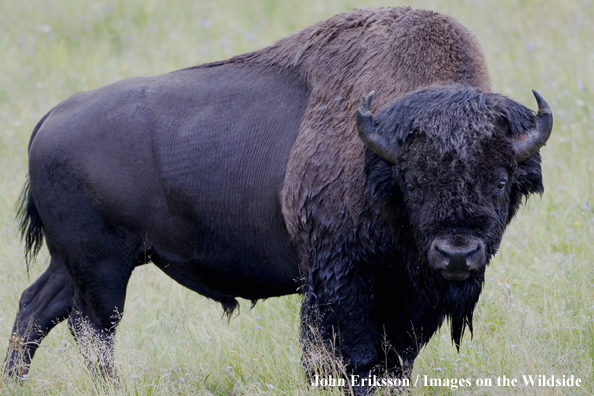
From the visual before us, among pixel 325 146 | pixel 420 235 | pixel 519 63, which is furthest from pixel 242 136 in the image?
pixel 519 63

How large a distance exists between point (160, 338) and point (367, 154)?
257cm

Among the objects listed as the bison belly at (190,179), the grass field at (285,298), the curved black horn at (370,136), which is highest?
the curved black horn at (370,136)

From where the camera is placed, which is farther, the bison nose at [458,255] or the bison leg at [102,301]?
the bison leg at [102,301]

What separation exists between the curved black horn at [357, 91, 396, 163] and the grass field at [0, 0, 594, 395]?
1488 millimetres

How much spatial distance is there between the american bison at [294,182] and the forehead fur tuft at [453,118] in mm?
11

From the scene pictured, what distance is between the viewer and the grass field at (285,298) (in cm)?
436

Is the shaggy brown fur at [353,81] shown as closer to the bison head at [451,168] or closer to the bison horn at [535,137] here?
the bison head at [451,168]

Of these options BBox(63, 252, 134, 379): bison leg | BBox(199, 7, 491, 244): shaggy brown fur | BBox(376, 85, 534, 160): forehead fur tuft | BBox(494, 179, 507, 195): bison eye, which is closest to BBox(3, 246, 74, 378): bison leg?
BBox(63, 252, 134, 379): bison leg

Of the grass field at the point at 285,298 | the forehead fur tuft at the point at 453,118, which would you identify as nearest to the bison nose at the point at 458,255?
the forehead fur tuft at the point at 453,118

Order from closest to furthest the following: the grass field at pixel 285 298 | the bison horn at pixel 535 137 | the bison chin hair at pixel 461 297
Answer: the bison horn at pixel 535 137 → the bison chin hair at pixel 461 297 → the grass field at pixel 285 298

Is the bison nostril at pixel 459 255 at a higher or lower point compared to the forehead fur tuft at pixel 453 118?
lower

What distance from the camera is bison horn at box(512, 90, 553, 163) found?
3555 millimetres

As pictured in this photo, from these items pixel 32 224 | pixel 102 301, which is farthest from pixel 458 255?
pixel 32 224

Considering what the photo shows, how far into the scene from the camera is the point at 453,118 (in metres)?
3.45
